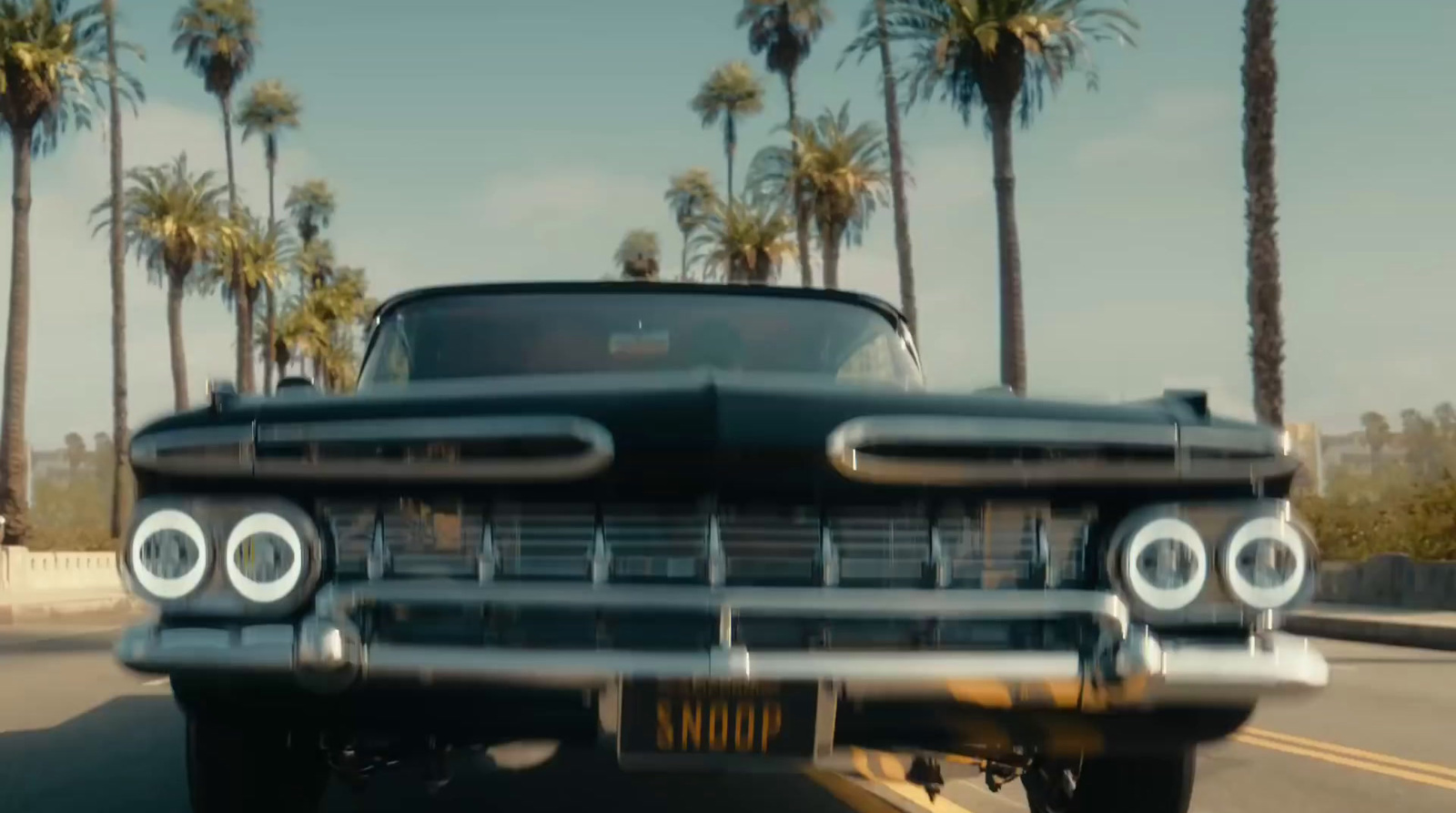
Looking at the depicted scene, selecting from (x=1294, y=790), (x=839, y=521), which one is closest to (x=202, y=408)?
(x=839, y=521)

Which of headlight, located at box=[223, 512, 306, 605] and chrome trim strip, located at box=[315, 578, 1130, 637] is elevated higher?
headlight, located at box=[223, 512, 306, 605]

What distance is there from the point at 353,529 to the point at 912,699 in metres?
1.19

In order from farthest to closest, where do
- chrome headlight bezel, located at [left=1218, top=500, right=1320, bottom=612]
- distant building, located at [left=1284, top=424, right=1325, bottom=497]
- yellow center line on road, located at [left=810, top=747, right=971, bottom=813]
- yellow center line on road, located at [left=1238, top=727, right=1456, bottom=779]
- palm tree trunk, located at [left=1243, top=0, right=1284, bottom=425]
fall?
distant building, located at [left=1284, top=424, right=1325, bottom=497], palm tree trunk, located at [left=1243, top=0, right=1284, bottom=425], yellow center line on road, located at [left=1238, top=727, right=1456, bottom=779], yellow center line on road, located at [left=810, top=747, right=971, bottom=813], chrome headlight bezel, located at [left=1218, top=500, right=1320, bottom=612]

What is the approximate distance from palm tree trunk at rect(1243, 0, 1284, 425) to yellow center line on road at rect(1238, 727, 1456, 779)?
13.4 metres

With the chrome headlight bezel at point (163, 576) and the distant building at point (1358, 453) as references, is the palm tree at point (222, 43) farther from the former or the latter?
the distant building at point (1358, 453)

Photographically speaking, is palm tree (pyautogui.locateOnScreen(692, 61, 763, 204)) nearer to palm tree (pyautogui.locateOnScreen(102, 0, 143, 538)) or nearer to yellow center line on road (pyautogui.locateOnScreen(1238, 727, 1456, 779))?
palm tree (pyautogui.locateOnScreen(102, 0, 143, 538))

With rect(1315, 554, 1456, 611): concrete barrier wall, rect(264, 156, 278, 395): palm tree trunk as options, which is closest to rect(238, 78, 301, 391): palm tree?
rect(264, 156, 278, 395): palm tree trunk

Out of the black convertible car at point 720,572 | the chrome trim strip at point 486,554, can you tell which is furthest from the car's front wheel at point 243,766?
the chrome trim strip at point 486,554

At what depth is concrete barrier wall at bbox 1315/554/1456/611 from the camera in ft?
57.7

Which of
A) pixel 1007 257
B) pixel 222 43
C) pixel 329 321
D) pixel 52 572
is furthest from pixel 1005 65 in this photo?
pixel 329 321

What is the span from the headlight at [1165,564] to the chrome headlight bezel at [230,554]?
166cm

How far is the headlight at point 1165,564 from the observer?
3.22 metres

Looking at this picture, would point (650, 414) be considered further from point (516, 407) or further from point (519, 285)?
point (519, 285)

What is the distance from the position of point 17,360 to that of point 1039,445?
38074 millimetres
